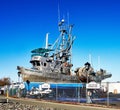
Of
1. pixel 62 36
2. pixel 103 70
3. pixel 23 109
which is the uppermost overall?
pixel 62 36

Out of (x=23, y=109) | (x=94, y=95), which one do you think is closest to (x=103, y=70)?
(x=94, y=95)

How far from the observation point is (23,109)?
29.6 m

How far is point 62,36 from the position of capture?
314ft

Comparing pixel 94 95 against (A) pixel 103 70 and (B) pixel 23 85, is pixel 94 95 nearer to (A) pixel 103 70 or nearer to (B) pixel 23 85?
(B) pixel 23 85

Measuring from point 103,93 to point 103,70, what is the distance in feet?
204

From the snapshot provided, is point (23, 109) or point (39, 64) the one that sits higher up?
point (39, 64)

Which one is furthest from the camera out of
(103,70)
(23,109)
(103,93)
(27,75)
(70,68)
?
(103,70)

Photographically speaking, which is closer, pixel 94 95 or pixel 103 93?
pixel 94 95

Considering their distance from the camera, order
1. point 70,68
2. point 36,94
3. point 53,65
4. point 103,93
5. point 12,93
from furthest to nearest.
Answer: point 70,68, point 53,65, point 12,93, point 36,94, point 103,93

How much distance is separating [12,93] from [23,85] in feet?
26.3

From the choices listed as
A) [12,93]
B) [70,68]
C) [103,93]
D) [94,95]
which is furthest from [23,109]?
[70,68]

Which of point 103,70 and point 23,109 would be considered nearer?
point 23,109

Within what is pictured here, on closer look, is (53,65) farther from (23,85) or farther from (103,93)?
(103,93)

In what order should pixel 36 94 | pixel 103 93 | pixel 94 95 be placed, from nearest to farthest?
pixel 94 95 < pixel 103 93 < pixel 36 94
